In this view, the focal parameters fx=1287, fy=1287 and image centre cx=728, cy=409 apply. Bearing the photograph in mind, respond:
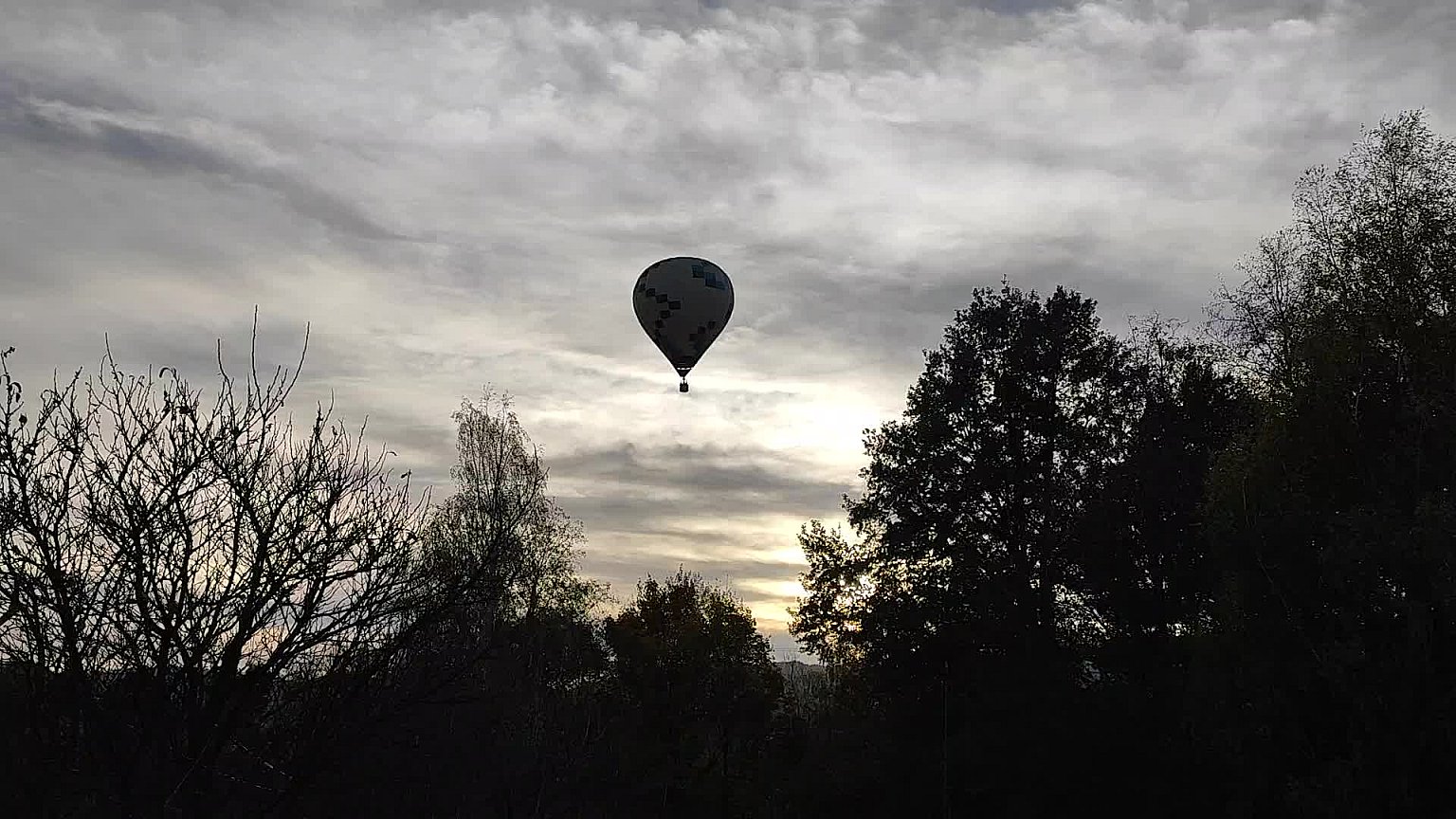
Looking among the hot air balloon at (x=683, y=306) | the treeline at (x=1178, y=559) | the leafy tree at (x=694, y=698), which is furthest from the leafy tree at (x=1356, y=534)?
the leafy tree at (x=694, y=698)

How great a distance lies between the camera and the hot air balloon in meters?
27.1

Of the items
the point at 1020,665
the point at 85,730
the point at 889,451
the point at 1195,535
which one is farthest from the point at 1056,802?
the point at 85,730

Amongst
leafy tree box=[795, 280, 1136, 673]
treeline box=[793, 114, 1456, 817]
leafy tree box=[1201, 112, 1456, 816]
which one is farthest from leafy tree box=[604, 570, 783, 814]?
leafy tree box=[1201, 112, 1456, 816]

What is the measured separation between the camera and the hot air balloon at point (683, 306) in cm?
2714

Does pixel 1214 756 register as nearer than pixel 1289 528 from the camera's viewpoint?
No

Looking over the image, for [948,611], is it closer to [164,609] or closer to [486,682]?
[486,682]

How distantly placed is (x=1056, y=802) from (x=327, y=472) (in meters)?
20.2

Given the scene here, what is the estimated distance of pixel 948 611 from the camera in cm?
2869

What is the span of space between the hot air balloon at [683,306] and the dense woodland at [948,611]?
4773 mm

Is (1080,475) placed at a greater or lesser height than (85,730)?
greater

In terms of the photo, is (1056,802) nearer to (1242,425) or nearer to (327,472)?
(1242,425)

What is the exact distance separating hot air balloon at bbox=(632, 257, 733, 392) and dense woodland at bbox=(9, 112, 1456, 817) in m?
4.77

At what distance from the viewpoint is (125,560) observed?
1101cm

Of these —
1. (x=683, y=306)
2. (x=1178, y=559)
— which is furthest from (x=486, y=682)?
(x=1178, y=559)
